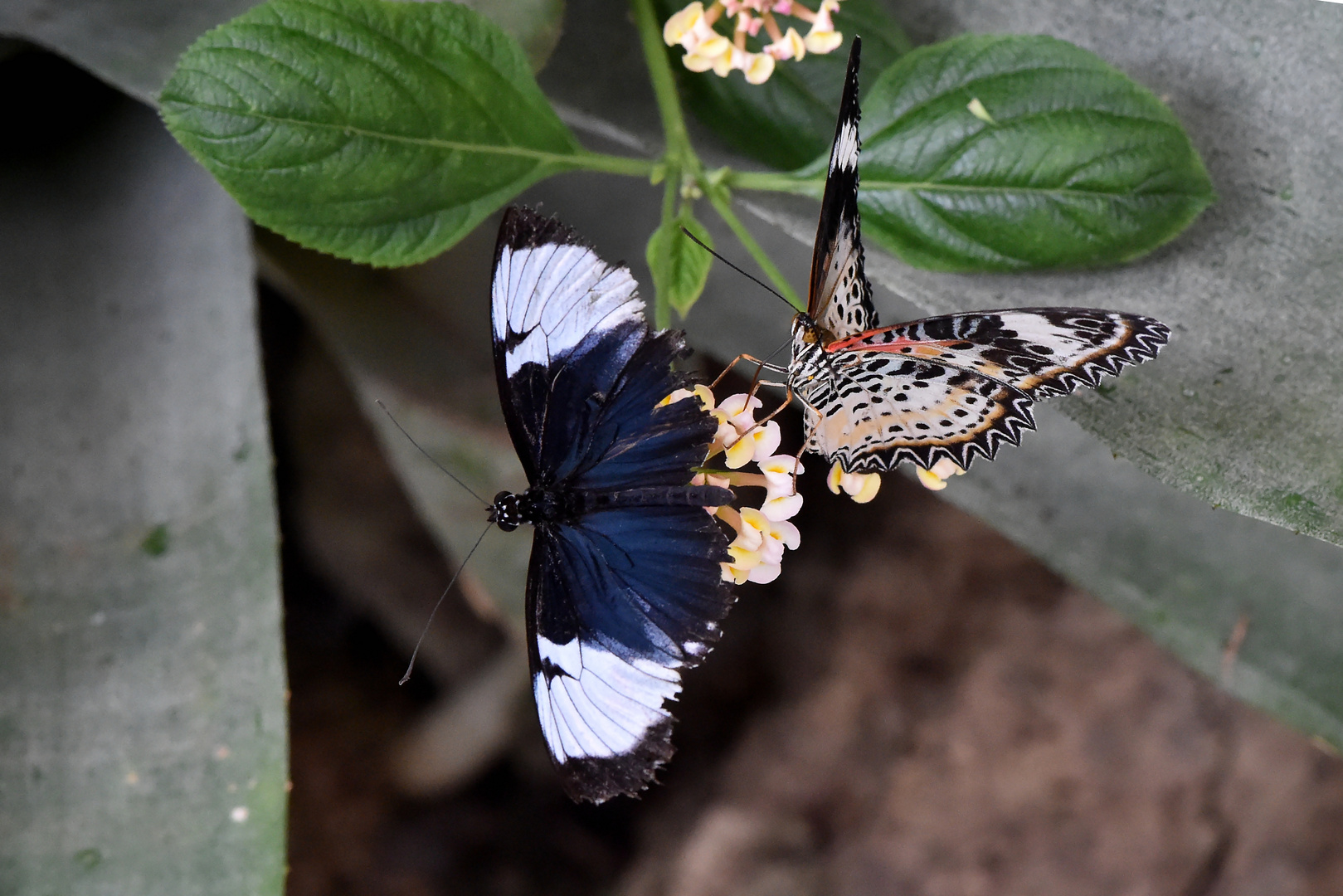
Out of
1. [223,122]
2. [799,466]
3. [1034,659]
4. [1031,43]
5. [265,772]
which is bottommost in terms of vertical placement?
[1034,659]

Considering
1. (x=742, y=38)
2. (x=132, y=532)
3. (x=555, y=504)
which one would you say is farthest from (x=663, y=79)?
(x=132, y=532)

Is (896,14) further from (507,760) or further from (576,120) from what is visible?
(507,760)

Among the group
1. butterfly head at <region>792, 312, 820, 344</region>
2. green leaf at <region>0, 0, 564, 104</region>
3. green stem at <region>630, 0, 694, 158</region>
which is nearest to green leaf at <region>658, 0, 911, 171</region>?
green stem at <region>630, 0, 694, 158</region>

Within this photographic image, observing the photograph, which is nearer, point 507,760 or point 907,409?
point 907,409

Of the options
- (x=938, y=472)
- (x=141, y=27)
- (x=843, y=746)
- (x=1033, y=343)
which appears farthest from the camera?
(x=843, y=746)

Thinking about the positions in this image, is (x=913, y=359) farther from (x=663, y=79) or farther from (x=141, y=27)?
(x=141, y=27)

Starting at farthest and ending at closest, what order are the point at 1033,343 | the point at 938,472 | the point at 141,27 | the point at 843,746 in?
the point at 843,746 → the point at 141,27 → the point at 938,472 → the point at 1033,343

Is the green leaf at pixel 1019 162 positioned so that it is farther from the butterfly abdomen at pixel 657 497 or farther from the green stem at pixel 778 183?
the butterfly abdomen at pixel 657 497

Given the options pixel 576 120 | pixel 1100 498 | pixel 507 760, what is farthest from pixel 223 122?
pixel 507 760
